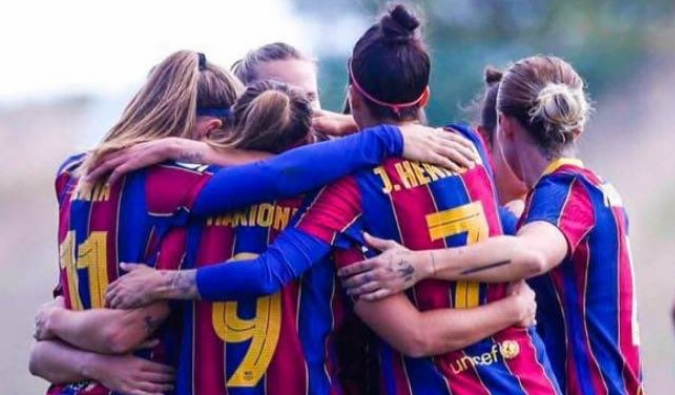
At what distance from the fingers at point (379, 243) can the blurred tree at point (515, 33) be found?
762 centimetres

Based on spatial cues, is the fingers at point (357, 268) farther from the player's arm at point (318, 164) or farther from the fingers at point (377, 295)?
the player's arm at point (318, 164)

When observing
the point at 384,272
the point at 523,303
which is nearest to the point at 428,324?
the point at 384,272

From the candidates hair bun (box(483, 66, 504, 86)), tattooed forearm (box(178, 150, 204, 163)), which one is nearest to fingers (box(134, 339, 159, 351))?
tattooed forearm (box(178, 150, 204, 163))

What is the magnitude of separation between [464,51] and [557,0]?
237cm

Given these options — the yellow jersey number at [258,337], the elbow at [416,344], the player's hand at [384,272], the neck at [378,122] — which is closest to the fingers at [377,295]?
the player's hand at [384,272]

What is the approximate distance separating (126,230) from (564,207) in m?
1.08

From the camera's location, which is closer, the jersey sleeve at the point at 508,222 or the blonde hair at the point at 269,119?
the blonde hair at the point at 269,119

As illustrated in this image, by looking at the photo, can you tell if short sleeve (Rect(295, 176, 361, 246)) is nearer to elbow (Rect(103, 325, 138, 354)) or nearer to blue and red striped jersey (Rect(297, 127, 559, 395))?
blue and red striped jersey (Rect(297, 127, 559, 395))

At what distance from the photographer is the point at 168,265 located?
3.63 m

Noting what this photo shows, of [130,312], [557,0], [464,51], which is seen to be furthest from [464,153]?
[557,0]

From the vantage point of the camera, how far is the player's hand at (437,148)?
3.57 meters

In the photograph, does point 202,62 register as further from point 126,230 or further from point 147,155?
point 126,230

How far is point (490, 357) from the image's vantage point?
3.59 metres

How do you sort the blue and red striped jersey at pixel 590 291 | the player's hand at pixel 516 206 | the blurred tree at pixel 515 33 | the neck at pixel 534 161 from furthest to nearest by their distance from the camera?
the blurred tree at pixel 515 33 < the player's hand at pixel 516 206 < the neck at pixel 534 161 < the blue and red striped jersey at pixel 590 291
